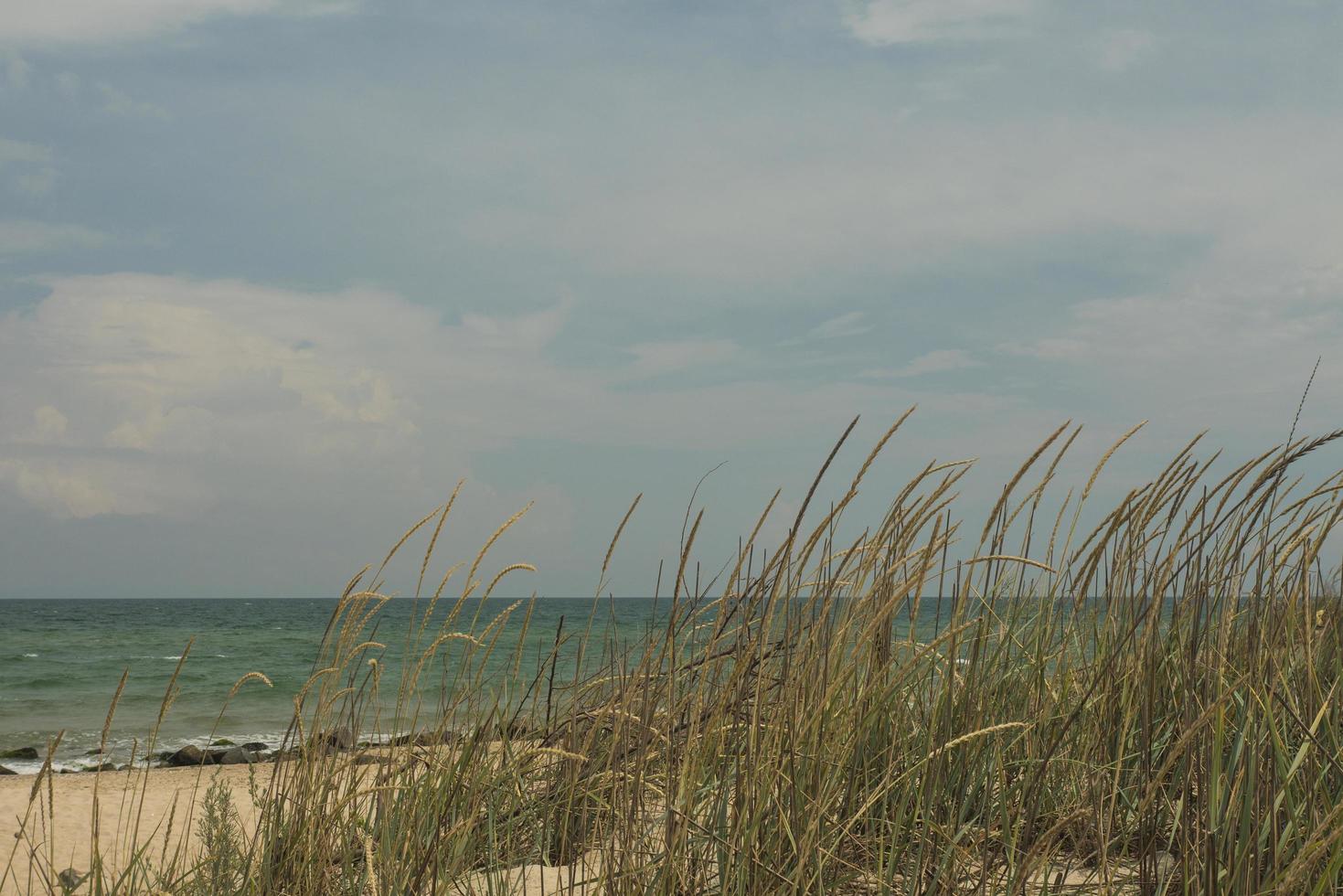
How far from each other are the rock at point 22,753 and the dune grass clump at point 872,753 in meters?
11.6

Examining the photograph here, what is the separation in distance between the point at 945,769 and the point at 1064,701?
1.81ft

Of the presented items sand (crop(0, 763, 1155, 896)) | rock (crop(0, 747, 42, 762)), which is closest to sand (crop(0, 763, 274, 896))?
sand (crop(0, 763, 1155, 896))

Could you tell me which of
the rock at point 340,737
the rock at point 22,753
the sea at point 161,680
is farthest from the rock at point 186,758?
the rock at point 340,737

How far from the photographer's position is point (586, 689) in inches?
113

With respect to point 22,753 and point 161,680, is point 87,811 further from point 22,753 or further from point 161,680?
point 161,680

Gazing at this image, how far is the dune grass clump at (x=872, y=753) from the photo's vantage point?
183cm

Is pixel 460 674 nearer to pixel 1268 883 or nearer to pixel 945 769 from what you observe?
pixel 945 769

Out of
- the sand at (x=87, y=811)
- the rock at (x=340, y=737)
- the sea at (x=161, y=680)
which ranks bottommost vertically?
the sea at (x=161, y=680)

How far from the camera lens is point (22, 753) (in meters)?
12.2

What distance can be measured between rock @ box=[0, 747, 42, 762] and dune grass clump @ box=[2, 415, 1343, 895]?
38.1 feet

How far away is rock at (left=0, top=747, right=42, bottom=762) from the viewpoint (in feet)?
39.5

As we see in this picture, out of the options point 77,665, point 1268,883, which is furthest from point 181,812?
point 77,665

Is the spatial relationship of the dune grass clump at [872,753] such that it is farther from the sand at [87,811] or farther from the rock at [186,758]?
the rock at [186,758]

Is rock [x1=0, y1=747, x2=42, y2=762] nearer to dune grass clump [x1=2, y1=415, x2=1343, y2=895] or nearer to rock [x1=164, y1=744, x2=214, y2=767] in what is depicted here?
rock [x1=164, y1=744, x2=214, y2=767]
